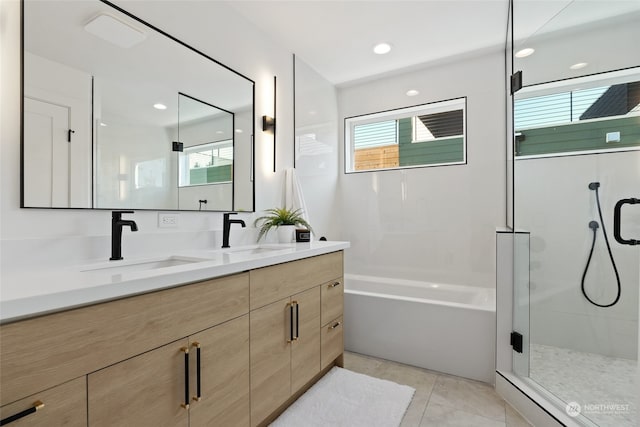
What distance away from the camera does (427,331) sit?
222cm

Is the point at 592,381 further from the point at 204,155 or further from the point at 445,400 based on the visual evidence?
the point at 204,155

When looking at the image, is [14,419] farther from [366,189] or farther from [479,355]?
[366,189]

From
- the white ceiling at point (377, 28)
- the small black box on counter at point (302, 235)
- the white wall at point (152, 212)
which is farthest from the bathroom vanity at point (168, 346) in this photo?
the white ceiling at point (377, 28)

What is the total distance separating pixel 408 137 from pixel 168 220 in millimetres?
2477

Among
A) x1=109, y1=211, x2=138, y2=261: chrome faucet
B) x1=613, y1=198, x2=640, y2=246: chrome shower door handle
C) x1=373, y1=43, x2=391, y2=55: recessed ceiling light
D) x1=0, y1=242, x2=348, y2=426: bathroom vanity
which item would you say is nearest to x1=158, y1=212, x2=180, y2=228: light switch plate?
x1=109, y1=211, x2=138, y2=261: chrome faucet

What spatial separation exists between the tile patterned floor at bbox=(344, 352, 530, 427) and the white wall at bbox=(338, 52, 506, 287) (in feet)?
3.42

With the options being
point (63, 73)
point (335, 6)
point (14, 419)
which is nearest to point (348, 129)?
point (335, 6)

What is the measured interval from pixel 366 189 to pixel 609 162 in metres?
2.00

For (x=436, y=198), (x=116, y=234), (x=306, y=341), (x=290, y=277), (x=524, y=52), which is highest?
(x=524, y=52)

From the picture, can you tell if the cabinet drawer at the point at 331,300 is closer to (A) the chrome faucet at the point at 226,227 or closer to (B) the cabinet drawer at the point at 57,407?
(A) the chrome faucet at the point at 226,227

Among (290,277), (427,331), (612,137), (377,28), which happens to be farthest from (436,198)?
(290,277)

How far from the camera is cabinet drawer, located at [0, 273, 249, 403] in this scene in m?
0.70

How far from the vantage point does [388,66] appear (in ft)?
10.00

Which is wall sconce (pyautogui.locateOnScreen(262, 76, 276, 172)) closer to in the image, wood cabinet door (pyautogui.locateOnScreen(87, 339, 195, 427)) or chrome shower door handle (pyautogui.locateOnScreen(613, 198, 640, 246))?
wood cabinet door (pyautogui.locateOnScreen(87, 339, 195, 427))
